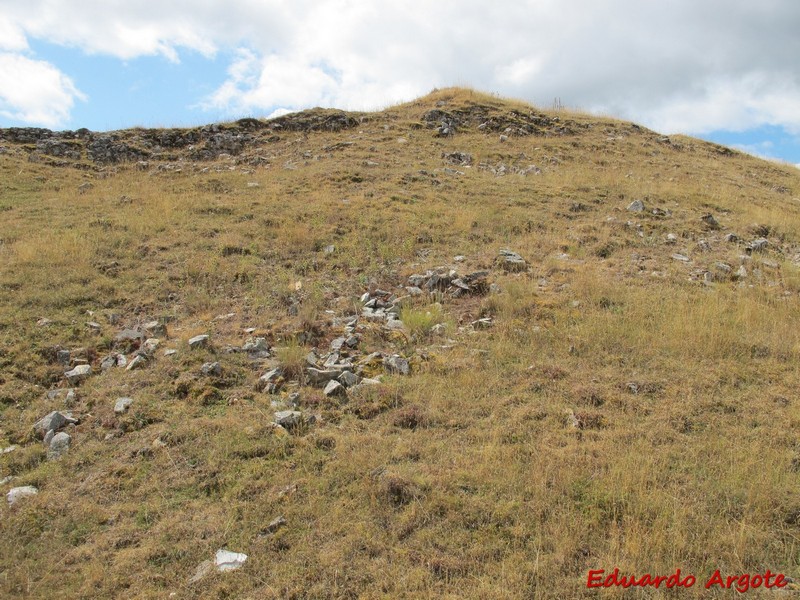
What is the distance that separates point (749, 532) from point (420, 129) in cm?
1767

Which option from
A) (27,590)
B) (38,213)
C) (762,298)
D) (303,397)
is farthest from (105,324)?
(762,298)

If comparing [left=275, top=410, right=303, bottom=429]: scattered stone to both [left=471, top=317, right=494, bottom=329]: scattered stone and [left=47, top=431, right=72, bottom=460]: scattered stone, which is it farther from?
[left=471, top=317, right=494, bottom=329]: scattered stone

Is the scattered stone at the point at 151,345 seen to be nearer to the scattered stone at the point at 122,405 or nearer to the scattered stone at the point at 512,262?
the scattered stone at the point at 122,405

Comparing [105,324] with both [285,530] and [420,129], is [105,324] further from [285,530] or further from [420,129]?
[420,129]

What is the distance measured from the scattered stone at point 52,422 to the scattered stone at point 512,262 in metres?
6.62

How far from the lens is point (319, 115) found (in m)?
20.0

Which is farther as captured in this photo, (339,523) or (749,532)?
(339,523)

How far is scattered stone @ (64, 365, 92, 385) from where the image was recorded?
604 cm

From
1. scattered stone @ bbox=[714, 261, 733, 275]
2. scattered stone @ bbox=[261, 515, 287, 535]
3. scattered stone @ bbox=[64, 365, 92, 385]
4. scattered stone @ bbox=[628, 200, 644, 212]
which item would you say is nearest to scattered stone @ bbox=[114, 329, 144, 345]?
scattered stone @ bbox=[64, 365, 92, 385]

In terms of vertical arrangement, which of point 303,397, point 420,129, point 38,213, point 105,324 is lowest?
point 303,397

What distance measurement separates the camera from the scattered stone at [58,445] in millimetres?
4766

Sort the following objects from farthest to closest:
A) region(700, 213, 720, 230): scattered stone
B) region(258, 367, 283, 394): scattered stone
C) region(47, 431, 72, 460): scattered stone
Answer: region(700, 213, 720, 230): scattered stone → region(258, 367, 283, 394): scattered stone → region(47, 431, 72, 460): scattered stone

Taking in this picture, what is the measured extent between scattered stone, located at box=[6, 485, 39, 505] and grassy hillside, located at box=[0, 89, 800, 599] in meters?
0.06

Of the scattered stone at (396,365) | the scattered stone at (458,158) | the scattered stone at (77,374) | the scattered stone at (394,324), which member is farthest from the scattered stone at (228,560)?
the scattered stone at (458,158)
